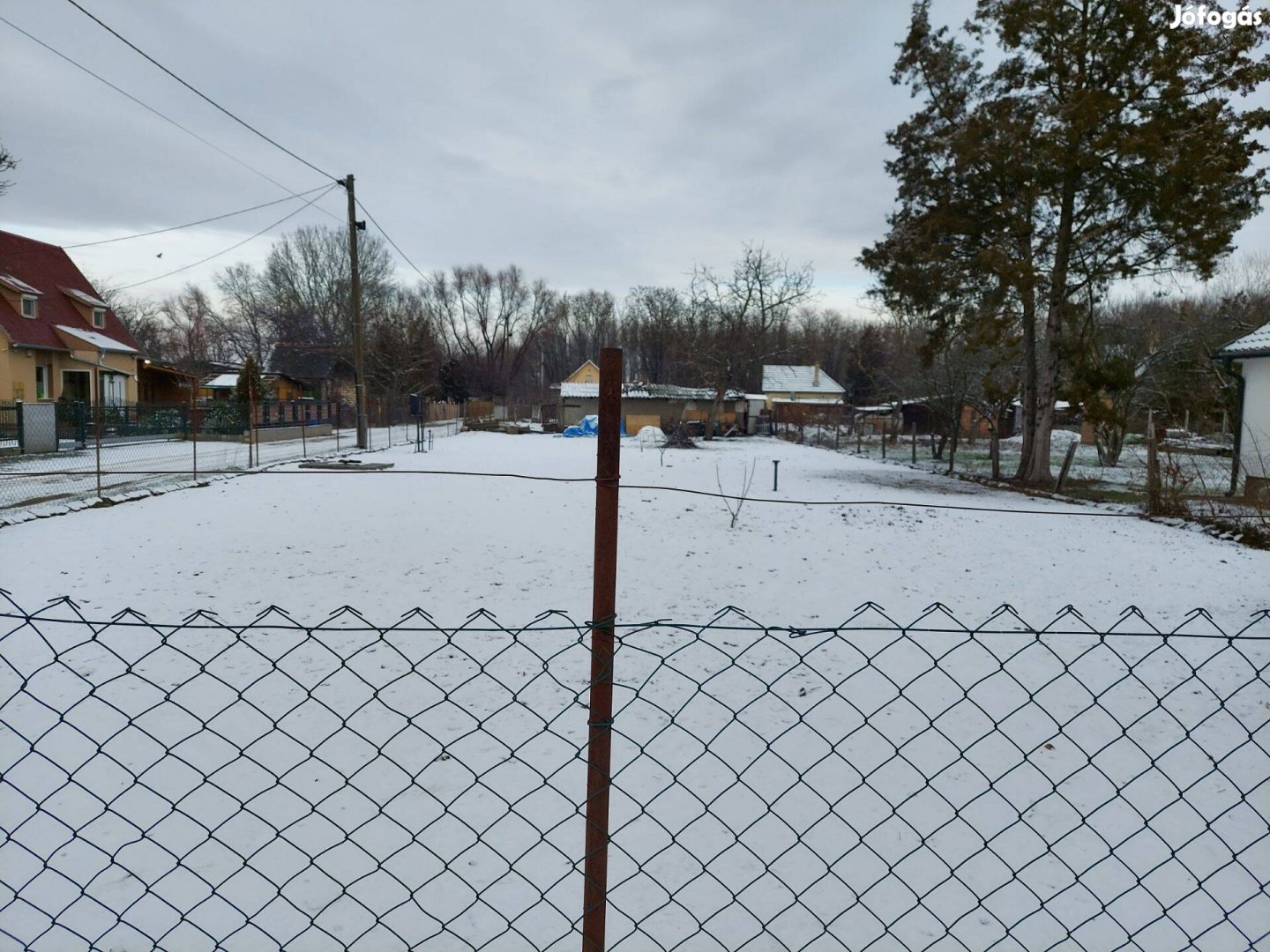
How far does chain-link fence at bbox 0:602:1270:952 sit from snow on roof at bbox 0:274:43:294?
25247 millimetres

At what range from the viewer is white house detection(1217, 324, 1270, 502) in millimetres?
→ 14672

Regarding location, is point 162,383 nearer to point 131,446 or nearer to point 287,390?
point 287,390

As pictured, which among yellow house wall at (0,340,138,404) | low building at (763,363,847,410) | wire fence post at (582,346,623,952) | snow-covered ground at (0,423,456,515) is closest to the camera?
wire fence post at (582,346,623,952)

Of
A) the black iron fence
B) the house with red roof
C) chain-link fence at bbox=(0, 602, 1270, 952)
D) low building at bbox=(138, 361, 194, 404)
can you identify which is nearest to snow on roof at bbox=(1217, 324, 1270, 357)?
chain-link fence at bbox=(0, 602, 1270, 952)

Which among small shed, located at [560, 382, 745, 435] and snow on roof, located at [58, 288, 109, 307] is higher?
snow on roof, located at [58, 288, 109, 307]

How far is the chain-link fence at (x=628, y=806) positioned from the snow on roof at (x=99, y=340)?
2623 centimetres

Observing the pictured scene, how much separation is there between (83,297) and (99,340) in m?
2.47

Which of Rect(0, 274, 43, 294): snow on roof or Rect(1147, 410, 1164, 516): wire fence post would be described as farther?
Rect(0, 274, 43, 294): snow on roof

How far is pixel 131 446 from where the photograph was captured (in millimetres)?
20281

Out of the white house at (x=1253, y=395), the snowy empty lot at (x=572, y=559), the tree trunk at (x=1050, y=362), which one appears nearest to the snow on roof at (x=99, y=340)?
the snowy empty lot at (x=572, y=559)

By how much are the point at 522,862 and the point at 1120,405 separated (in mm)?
25470

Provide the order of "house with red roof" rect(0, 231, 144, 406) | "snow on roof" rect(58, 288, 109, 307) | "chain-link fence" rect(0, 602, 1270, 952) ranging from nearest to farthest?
1. "chain-link fence" rect(0, 602, 1270, 952)
2. "house with red roof" rect(0, 231, 144, 406)
3. "snow on roof" rect(58, 288, 109, 307)

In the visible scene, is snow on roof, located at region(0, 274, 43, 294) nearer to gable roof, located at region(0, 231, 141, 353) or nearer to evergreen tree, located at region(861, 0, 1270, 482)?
gable roof, located at region(0, 231, 141, 353)

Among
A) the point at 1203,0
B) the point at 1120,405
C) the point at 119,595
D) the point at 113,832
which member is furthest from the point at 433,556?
the point at 1120,405
